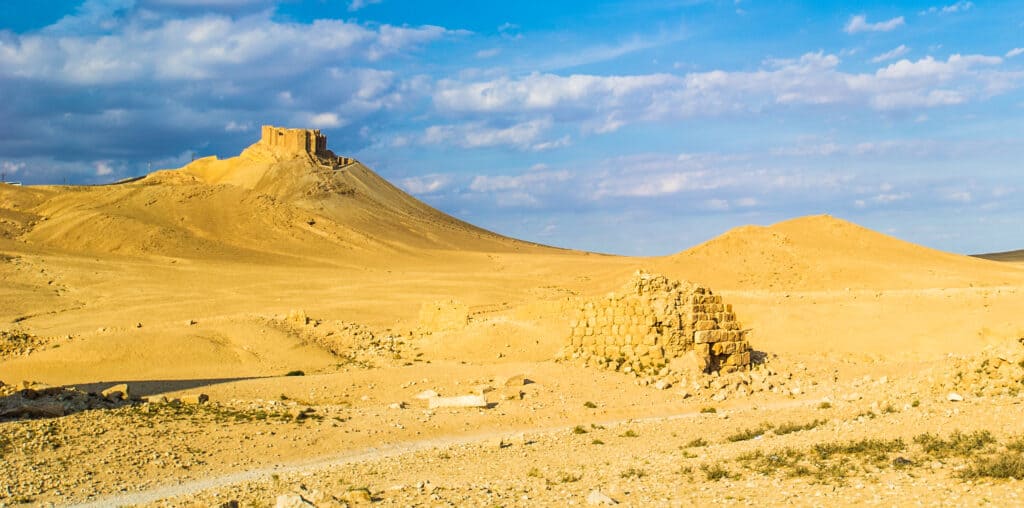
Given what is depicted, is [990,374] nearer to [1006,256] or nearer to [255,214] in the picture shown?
[255,214]

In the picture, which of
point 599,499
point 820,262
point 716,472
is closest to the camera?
point 599,499

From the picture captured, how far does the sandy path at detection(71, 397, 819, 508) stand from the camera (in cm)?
925

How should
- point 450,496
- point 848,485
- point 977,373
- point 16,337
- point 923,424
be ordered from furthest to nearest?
point 16,337 < point 977,373 < point 923,424 < point 450,496 < point 848,485

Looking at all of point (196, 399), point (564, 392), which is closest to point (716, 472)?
point (564, 392)

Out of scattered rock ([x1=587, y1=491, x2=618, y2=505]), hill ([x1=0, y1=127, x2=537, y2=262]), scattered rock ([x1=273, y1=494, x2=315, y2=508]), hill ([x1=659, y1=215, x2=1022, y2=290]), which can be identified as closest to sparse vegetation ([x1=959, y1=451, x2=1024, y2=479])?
scattered rock ([x1=587, y1=491, x2=618, y2=505])

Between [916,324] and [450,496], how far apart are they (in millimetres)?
20931

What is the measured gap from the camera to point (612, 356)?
17578 mm

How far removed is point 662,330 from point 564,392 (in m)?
2.59

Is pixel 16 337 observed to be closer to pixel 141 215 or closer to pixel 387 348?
pixel 387 348

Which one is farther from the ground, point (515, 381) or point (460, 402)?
point (515, 381)

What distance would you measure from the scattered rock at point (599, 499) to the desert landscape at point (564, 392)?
4.4 inches

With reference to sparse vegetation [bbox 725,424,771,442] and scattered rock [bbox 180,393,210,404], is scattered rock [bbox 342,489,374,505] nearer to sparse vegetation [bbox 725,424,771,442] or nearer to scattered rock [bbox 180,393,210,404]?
sparse vegetation [bbox 725,424,771,442]

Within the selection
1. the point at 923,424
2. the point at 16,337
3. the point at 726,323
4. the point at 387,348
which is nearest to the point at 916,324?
the point at 726,323

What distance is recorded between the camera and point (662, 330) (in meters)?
17.0
